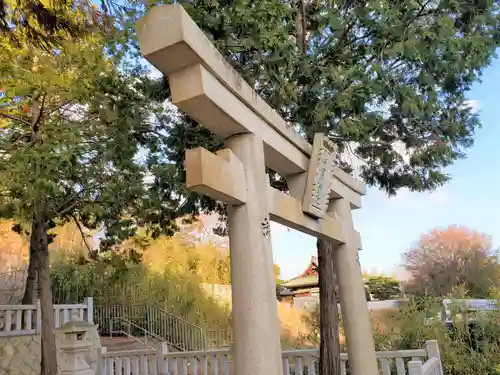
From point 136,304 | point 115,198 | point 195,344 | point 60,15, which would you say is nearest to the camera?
point 60,15

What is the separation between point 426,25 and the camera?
145 inches

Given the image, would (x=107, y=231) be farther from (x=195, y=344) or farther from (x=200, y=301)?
(x=200, y=301)

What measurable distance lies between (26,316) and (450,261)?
16.9 metres

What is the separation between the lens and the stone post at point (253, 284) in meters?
1.90

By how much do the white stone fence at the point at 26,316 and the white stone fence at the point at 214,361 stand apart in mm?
1392

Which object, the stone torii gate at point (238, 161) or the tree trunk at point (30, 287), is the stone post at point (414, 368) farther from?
the tree trunk at point (30, 287)

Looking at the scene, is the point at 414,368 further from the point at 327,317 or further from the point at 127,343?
the point at 127,343

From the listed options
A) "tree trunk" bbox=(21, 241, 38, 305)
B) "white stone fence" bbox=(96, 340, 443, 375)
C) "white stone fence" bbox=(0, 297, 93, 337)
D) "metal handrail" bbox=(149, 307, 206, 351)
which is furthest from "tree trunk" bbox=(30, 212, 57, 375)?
"metal handrail" bbox=(149, 307, 206, 351)

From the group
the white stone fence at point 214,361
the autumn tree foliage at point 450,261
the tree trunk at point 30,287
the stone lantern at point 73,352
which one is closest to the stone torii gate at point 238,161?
the white stone fence at point 214,361

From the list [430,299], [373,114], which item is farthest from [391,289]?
[373,114]

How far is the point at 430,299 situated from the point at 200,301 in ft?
22.5

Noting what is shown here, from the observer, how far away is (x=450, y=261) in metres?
18.5

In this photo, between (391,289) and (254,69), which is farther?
(391,289)

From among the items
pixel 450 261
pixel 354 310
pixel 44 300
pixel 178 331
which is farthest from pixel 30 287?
pixel 450 261
